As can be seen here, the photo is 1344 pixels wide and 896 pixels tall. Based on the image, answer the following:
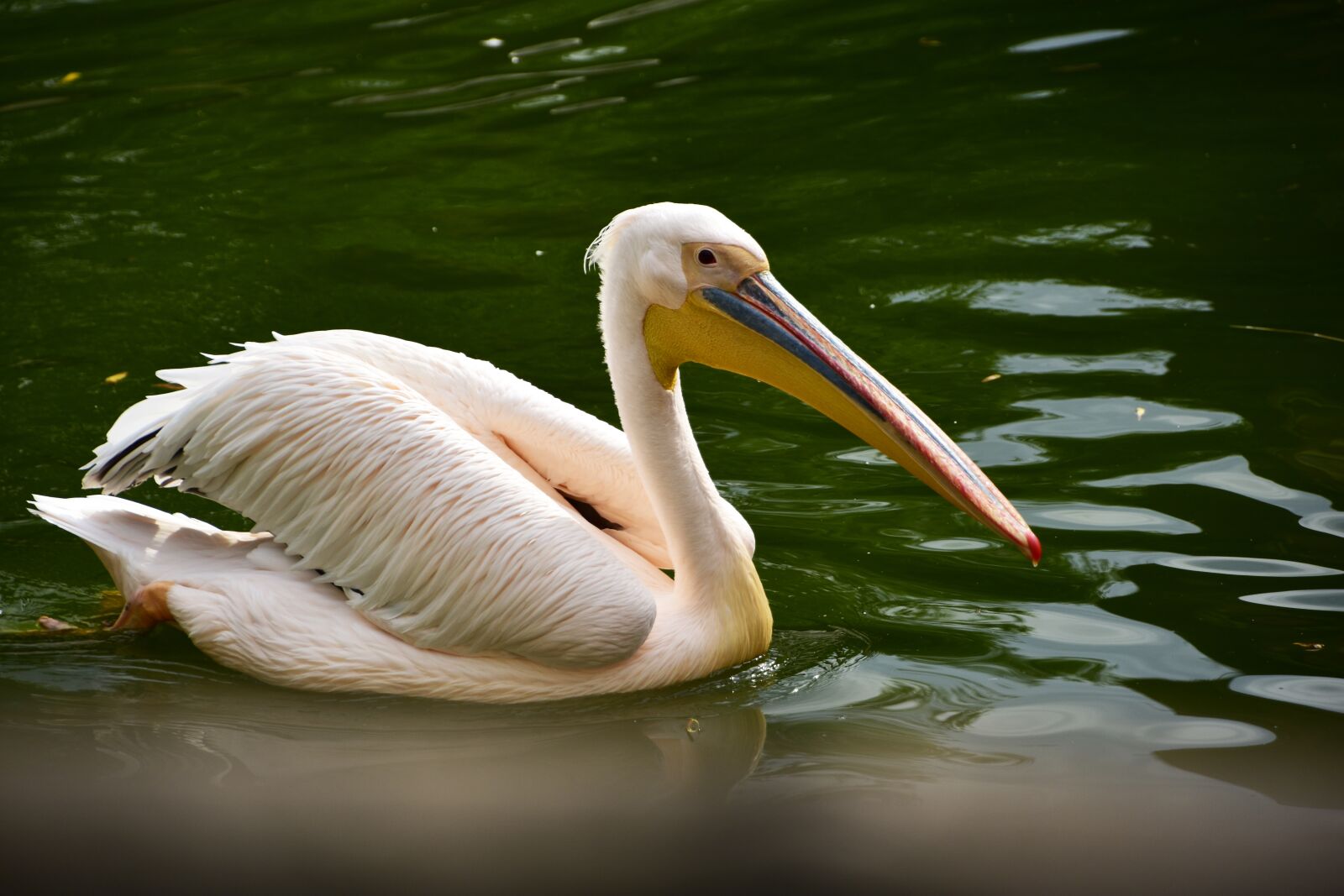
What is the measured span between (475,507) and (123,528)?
3.29ft

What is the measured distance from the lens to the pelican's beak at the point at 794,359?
336 centimetres

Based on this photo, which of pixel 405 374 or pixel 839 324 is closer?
pixel 405 374

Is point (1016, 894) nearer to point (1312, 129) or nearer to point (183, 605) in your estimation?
point (183, 605)

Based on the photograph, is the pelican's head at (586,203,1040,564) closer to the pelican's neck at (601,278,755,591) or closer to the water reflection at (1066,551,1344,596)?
the pelican's neck at (601,278,755,591)

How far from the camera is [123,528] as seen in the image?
3.87 metres

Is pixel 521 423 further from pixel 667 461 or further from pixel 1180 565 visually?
pixel 1180 565

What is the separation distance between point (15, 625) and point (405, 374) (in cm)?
119

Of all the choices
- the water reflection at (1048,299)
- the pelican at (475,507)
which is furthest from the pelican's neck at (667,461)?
the water reflection at (1048,299)

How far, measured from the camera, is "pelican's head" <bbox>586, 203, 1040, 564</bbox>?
3418mm

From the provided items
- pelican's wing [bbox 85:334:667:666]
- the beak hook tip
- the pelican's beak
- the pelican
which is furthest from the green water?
the pelican's beak

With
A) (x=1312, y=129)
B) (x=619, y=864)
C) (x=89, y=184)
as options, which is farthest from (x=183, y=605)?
(x=1312, y=129)

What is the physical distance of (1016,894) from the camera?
2.73 metres

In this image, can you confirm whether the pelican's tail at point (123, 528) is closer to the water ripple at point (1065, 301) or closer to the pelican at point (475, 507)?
the pelican at point (475, 507)

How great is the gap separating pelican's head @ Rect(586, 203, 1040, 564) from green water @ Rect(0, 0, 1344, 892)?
617 mm
